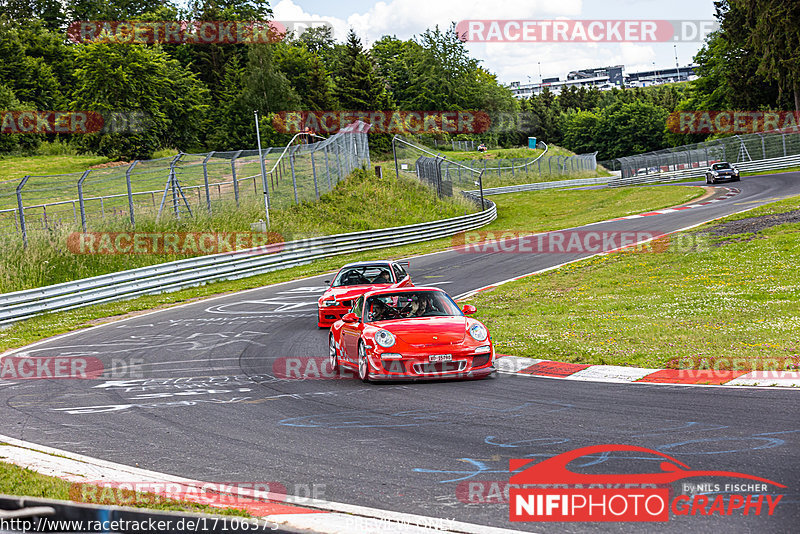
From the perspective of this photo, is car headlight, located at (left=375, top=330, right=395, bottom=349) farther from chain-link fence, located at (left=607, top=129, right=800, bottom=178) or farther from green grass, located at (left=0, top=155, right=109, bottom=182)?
chain-link fence, located at (left=607, top=129, right=800, bottom=178)

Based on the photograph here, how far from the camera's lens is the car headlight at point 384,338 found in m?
10.0

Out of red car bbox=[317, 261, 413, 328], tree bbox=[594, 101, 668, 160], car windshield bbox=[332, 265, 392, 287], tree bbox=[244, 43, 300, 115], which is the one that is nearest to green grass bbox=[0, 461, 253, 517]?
red car bbox=[317, 261, 413, 328]

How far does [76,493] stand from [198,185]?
2813cm

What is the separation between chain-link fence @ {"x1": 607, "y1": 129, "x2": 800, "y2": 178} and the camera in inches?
2180

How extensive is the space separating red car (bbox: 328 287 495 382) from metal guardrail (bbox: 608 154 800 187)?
50.3 meters

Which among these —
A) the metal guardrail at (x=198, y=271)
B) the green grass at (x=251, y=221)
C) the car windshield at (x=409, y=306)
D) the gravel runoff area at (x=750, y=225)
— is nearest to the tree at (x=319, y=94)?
the green grass at (x=251, y=221)

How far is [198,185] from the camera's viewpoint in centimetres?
3259

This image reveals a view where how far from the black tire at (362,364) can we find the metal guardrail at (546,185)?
5547cm

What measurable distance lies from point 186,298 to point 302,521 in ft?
64.0

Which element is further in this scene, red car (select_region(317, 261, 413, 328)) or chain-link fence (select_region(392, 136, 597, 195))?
chain-link fence (select_region(392, 136, 597, 195))

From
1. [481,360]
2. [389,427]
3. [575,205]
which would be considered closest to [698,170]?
[575,205]

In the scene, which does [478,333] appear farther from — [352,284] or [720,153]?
[720,153]

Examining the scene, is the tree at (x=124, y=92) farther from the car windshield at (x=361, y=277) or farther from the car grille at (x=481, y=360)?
the car grille at (x=481, y=360)

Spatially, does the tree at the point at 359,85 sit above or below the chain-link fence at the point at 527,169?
above
